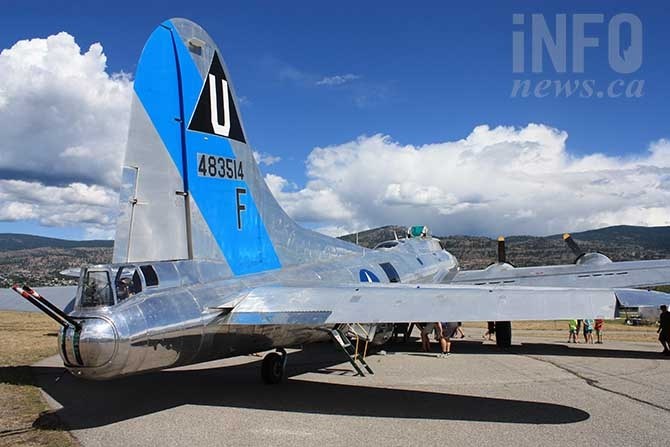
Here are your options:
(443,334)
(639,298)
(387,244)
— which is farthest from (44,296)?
(639,298)

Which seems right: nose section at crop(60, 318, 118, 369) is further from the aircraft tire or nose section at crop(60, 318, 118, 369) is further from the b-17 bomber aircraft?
the aircraft tire

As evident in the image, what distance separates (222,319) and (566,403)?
20.2 ft

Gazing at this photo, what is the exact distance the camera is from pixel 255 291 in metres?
9.68

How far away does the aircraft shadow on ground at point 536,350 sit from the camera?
16.3 metres

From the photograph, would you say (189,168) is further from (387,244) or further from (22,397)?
(387,244)

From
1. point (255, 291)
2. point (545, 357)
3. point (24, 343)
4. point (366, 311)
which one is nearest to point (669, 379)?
point (545, 357)

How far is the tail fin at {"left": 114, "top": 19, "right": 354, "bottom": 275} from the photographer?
9.14 meters

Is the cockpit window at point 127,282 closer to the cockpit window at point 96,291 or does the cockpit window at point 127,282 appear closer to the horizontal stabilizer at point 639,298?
the cockpit window at point 96,291

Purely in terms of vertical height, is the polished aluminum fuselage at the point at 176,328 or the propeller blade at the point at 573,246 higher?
the propeller blade at the point at 573,246

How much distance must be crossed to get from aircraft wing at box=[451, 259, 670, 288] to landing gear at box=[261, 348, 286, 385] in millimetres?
12725

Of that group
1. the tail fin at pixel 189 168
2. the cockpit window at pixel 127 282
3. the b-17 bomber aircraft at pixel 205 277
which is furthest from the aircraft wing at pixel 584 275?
the cockpit window at pixel 127 282

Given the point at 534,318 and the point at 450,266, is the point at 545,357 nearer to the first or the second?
the point at 450,266

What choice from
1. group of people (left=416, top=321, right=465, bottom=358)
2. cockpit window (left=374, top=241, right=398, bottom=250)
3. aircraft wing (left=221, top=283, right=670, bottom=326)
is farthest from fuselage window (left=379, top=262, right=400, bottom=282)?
aircraft wing (left=221, top=283, right=670, bottom=326)

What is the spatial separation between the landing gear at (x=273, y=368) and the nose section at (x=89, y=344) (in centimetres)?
470
